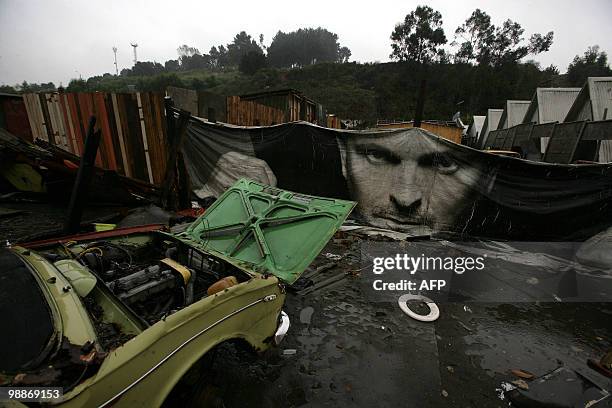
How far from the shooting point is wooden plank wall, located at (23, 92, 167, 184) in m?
6.36

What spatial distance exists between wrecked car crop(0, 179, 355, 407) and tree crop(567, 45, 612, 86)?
190 ft

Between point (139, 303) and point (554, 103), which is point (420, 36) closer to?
point (554, 103)

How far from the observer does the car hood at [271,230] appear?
3059 millimetres

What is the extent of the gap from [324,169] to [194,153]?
130 inches

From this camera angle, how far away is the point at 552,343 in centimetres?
→ 324

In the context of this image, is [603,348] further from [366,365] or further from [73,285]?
[73,285]

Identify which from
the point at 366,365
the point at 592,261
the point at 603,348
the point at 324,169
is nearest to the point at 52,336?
the point at 366,365

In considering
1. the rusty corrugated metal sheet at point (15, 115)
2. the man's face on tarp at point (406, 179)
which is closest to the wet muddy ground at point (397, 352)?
the man's face on tarp at point (406, 179)

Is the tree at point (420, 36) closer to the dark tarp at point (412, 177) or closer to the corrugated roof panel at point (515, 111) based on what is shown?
the corrugated roof panel at point (515, 111)

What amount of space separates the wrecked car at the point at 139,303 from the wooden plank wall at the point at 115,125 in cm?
410

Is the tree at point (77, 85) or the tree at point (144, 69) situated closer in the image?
the tree at point (77, 85)

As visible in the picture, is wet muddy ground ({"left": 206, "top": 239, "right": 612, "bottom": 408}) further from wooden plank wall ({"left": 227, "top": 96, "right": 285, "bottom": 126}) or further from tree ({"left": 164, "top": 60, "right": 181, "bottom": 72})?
tree ({"left": 164, "top": 60, "right": 181, "bottom": 72})

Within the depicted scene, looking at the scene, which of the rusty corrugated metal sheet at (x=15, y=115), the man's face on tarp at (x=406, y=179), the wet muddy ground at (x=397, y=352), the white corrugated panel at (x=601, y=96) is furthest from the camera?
the white corrugated panel at (x=601, y=96)

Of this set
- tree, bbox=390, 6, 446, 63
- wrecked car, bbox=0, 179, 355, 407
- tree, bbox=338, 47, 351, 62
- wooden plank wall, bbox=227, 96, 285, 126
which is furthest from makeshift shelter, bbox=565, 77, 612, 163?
tree, bbox=338, 47, 351, 62
